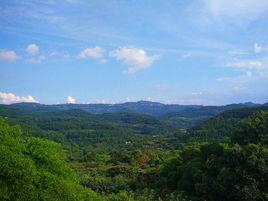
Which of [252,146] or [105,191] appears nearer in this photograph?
[252,146]

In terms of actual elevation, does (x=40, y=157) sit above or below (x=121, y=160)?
above

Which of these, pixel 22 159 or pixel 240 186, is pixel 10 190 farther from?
pixel 240 186

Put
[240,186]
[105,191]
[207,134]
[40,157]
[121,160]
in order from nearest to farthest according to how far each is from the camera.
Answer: [40,157] < [240,186] < [105,191] < [121,160] < [207,134]

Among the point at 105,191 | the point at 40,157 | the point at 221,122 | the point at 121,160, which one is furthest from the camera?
the point at 221,122

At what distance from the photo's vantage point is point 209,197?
43.5 m

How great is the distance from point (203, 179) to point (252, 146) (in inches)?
227

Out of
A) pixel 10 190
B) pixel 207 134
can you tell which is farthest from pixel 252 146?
pixel 207 134

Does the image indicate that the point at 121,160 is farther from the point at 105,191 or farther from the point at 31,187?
the point at 31,187

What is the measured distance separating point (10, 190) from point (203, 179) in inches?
1038

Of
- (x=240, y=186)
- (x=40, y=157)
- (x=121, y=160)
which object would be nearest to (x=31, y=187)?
(x=40, y=157)

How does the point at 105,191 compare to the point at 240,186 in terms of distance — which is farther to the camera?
the point at 105,191

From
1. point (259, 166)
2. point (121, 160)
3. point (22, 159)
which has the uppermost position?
point (22, 159)

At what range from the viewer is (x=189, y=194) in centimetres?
4512

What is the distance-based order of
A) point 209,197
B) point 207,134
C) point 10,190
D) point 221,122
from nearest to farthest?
point 10,190, point 209,197, point 207,134, point 221,122
